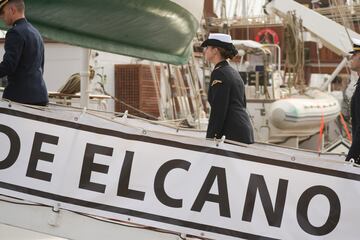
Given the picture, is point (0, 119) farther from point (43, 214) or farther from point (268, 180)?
point (268, 180)

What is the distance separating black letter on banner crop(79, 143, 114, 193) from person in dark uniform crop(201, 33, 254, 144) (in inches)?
38.2

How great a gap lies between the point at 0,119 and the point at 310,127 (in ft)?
37.6

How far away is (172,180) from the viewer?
404 cm

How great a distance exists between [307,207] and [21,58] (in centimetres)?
193

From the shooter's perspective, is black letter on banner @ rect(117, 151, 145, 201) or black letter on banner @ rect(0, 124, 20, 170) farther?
black letter on banner @ rect(0, 124, 20, 170)

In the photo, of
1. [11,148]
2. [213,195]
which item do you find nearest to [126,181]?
[213,195]

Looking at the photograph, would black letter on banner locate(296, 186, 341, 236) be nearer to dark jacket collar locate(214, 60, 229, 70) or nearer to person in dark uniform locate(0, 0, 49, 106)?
dark jacket collar locate(214, 60, 229, 70)

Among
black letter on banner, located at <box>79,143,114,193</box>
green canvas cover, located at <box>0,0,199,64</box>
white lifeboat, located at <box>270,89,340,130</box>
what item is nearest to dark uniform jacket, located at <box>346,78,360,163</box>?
black letter on banner, located at <box>79,143,114,193</box>

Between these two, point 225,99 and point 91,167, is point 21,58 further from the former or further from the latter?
point 225,99

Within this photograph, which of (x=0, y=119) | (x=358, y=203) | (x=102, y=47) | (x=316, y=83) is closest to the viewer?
(x=358, y=203)

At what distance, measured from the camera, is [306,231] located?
395 centimetres

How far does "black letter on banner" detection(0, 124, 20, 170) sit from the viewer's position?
416 cm

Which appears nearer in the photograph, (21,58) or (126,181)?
(126,181)

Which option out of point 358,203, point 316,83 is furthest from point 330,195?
point 316,83
